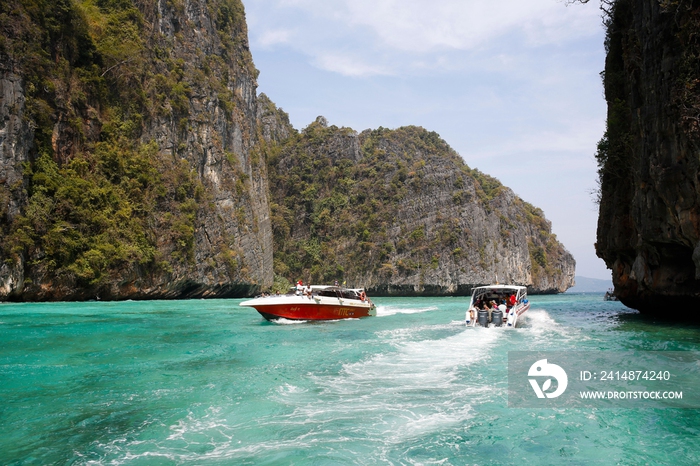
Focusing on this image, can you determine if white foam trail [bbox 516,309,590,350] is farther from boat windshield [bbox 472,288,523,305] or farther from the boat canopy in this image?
the boat canopy

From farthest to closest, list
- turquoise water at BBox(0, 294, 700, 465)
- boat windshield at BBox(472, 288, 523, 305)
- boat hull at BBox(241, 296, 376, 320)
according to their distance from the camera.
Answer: boat windshield at BBox(472, 288, 523, 305)
boat hull at BBox(241, 296, 376, 320)
turquoise water at BBox(0, 294, 700, 465)

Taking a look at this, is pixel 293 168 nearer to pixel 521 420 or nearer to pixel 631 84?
pixel 631 84

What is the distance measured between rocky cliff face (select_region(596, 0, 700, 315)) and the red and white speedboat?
12859mm

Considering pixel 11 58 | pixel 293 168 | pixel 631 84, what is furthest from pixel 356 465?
pixel 293 168

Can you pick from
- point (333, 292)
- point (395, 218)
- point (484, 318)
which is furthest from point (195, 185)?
point (484, 318)

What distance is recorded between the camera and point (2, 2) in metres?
29.4

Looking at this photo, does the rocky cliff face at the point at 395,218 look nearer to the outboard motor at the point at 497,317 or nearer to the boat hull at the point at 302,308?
the boat hull at the point at 302,308

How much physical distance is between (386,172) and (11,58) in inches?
2231

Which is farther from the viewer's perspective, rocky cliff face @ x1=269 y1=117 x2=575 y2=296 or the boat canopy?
rocky cliff face @ x1=269 y1=117 x2=575 y2=296

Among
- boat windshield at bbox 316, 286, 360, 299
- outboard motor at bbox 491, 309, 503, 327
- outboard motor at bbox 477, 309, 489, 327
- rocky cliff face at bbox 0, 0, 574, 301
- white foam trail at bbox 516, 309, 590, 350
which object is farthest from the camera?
rocky cliff face at bbox 0, 0, 574, 301

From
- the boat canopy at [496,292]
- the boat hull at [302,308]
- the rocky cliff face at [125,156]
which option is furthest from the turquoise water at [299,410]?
the rocky cliff face at [125,156]

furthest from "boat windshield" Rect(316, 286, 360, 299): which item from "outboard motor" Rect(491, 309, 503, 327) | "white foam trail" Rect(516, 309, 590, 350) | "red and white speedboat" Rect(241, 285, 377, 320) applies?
"white foam trail" Rect(516, 309, 590, 350)

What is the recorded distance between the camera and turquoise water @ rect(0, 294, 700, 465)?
227 inches

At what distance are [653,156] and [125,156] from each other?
37405 millimetres
